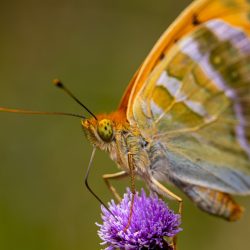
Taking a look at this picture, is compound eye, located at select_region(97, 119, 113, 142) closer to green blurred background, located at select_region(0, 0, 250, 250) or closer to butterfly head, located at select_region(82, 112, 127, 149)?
butterfly head, located at select_region(82, 112, 127, 149)

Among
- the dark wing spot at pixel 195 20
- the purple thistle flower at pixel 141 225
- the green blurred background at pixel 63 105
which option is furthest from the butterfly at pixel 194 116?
the green blurred background at pixel 63 105

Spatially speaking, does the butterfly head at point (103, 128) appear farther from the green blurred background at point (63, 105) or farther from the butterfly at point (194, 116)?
the green blurred background at point (63, 105)

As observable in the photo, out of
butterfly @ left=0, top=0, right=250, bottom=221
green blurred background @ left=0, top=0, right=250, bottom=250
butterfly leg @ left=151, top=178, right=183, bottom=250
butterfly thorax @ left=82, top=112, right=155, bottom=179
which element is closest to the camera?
butterfly leg @ left=151, top=178, right=183, bottom=250

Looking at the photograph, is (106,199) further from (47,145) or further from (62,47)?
(62,47)

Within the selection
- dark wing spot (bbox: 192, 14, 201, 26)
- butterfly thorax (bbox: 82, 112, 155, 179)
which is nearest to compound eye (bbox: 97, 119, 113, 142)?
butterfly thorax (bbox: 82, 112, 155, 179)

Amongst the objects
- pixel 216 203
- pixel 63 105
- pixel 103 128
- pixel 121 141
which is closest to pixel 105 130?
pixel 103 128

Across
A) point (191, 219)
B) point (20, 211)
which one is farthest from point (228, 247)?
point (20, 211)
